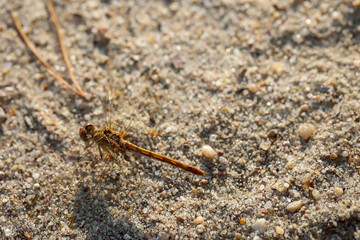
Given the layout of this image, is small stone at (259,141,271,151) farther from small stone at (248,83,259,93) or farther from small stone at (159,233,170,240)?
small stone at (159,233,170,240)

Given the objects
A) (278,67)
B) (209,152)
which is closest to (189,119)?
(209,152)

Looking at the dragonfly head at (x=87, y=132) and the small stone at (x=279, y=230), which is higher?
the dragonfly head at (x=87, y=132)

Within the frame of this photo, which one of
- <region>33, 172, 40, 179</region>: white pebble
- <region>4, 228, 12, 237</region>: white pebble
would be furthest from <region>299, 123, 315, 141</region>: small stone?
<region>4, 228, 12, 237</region>: white pebble

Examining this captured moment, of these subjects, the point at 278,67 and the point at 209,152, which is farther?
the point at 278,67

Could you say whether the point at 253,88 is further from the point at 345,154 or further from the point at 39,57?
the point at 39,57

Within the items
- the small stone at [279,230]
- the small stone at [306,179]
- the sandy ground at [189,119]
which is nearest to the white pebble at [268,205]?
the sandy ground at [189,119]

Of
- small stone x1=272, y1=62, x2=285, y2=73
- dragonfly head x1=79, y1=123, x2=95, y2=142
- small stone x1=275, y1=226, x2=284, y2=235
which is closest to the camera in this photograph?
small stone x1=275, y1=226, x2=284, y2=235

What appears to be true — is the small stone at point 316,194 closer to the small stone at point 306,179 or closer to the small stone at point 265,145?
the small stone at point 306,179
